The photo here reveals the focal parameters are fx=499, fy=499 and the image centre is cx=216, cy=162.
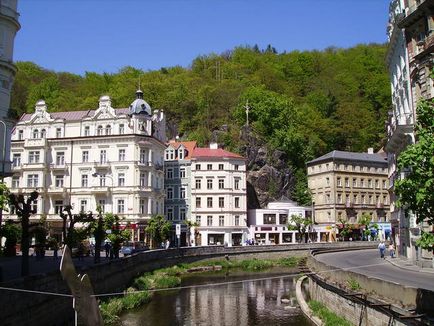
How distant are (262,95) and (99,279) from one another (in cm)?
6972

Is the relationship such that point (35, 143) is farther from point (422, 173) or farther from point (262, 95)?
point (422, 173)

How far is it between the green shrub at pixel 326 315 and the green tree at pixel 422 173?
8636mm

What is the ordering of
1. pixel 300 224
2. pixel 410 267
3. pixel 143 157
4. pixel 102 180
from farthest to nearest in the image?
pixel 300 224 → pixel 102 180 → pixel 143 157 → pixel 410 267

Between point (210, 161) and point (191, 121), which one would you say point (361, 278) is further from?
point (191, 121)

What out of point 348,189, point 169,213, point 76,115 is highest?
point 76,115

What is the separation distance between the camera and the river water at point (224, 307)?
94.4 ft

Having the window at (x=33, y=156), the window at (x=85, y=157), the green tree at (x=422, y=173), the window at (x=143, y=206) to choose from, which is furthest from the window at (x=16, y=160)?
the green tree at (x=422, y=173)

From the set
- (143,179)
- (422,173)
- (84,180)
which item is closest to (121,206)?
(143,179)

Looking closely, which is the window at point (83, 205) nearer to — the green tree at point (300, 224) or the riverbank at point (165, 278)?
the riverbank at point (165, 278)

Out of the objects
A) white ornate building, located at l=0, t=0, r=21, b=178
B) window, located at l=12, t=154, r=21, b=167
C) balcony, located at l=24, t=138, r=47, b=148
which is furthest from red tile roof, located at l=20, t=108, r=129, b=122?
white ornate building, located at l=0, t=0, r=21, b=178

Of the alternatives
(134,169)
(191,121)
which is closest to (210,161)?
(134,169)

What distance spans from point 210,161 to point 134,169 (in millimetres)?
14246

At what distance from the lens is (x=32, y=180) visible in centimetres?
6372

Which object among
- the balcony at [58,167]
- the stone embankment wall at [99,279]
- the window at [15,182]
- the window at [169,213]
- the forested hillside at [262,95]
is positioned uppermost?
the forested hillside at [262,95]
